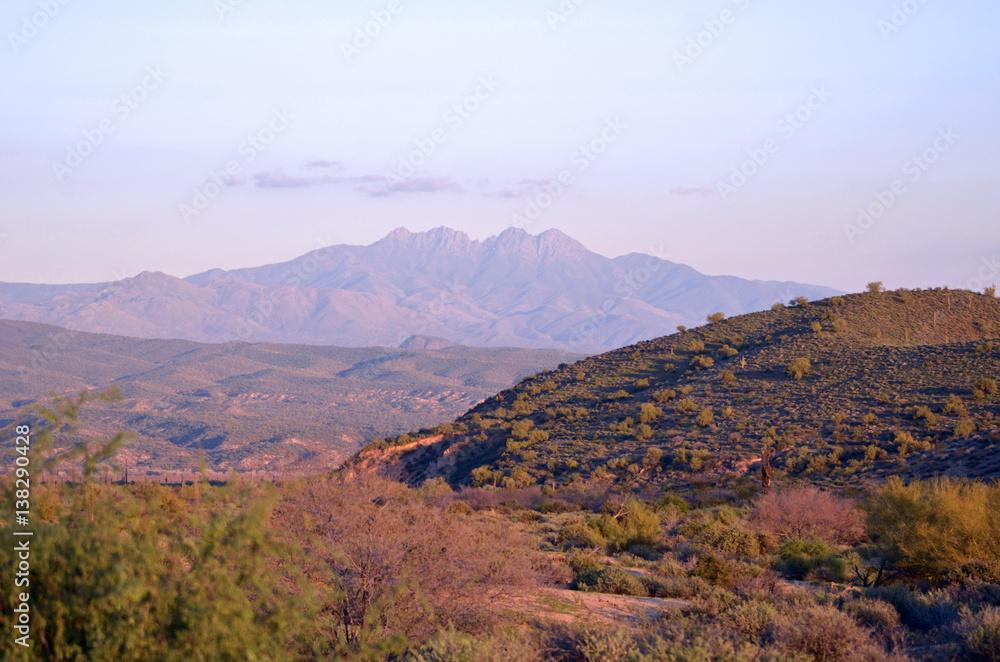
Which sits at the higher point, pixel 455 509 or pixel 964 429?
pixel 964 429

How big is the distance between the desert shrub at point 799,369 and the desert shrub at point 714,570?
2945 cm

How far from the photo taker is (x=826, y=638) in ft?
27.3

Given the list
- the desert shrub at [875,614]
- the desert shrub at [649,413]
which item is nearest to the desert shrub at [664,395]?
the desert shrub at [649,413]

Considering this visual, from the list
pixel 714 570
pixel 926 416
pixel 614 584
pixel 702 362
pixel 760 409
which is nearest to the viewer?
pixel 614 584

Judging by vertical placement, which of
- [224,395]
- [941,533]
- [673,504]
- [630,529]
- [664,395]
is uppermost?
[664,395]

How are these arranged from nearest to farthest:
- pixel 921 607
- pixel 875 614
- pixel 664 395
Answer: pixel 875 614
pixel 921 607
pixel 664 395

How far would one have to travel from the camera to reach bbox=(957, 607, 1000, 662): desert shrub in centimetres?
779

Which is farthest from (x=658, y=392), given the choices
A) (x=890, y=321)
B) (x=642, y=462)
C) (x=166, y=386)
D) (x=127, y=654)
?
(x=166, y=386)

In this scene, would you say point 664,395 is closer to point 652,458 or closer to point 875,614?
point 652,458

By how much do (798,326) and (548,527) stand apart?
35.5m

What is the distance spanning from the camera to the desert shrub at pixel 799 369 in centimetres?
4059

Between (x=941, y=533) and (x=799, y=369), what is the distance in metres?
29.6

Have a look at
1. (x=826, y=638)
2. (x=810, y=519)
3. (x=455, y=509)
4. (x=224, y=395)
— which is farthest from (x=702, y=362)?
(x=224, y=395)

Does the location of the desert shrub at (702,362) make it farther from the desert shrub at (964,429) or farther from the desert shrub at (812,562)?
the desert shrub at (812,562)
